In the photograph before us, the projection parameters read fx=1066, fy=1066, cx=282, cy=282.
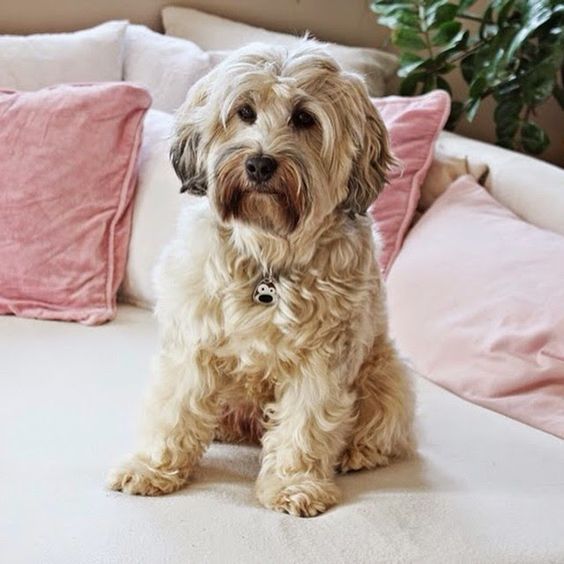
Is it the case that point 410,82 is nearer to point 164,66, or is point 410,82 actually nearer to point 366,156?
point 164,66

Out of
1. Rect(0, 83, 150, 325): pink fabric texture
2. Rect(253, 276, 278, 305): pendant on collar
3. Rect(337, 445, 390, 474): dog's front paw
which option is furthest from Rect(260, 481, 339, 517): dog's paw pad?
Rect(0, 83, 150, 325): pink fabric texture

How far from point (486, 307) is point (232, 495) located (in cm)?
77

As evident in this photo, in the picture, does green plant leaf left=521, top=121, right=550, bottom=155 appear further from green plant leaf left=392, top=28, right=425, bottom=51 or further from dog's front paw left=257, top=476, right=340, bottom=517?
dog's front paw left=257, top=476, right=340, bottom=517

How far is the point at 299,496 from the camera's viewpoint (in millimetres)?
1739

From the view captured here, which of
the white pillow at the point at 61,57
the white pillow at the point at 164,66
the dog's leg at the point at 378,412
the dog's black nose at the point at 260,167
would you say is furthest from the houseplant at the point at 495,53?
the dog's black nose at the point at 260,167

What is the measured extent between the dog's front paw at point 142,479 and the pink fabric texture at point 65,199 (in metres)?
0.73

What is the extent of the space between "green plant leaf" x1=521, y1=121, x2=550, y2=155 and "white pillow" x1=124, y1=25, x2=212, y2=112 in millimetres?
912

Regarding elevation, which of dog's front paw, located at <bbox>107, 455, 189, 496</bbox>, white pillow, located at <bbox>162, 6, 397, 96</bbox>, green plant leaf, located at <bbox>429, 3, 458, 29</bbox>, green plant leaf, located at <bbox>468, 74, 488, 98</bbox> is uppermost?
green plant leaf, located at <bbox>429, 3, 458, 29</bbox>

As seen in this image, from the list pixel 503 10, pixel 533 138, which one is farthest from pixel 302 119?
pixel 533 138

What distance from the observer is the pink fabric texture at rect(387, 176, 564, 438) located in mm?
2156

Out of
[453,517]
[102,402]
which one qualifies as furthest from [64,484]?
[453,517]

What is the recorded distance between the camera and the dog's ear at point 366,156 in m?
1.69

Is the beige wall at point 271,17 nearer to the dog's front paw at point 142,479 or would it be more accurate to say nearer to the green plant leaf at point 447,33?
the green plant leaf at point 447,33

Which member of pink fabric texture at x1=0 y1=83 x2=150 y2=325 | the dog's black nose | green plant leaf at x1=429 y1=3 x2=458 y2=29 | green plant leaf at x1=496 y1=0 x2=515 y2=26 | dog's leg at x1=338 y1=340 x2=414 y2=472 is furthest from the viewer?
green plant leaf at x1=429 y1=3 x2=458 y2=29
